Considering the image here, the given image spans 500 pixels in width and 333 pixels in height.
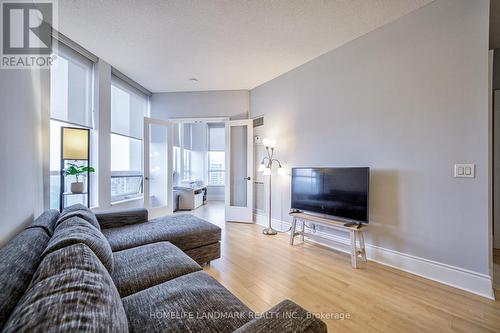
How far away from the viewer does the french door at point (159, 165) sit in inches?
174

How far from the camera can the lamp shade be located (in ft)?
8.01

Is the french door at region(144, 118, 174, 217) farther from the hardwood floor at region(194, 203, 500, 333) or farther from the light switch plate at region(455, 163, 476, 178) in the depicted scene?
the light switch plate at region(455, 163, 476, 178)

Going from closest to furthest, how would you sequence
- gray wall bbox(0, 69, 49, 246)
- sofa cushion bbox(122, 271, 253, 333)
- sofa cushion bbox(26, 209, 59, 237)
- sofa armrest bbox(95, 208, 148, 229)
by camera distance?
sofa cushion bbox(122, 271, 253, 333), gray wall bbox(0, 69, 49, 246), sofa cushion bbox(26, 209, 59, 237), sofa armrest bbox(95, 208, 148, 229)

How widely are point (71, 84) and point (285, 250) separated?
390cm

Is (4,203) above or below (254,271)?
above

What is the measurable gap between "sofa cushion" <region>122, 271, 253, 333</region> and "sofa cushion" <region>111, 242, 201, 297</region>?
13cm

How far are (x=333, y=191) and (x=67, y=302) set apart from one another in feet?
8.81

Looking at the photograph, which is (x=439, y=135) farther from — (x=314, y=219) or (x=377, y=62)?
(x=314, y=219)

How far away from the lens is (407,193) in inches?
91.8

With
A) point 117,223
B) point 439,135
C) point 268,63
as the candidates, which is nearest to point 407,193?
point 439,135

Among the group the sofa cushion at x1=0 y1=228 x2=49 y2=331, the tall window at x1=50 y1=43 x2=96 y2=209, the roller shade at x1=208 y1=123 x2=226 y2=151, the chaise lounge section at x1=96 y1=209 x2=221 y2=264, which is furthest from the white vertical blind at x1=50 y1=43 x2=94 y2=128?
the roller shade at x1=208 y1=123 x2=226 y2=151

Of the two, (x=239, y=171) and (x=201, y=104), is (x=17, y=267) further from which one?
(x=201, y=104)

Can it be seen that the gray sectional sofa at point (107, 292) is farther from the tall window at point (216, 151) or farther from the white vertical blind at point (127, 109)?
the tall window at point (216, 151)

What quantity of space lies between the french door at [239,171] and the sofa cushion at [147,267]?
8.89 feet
